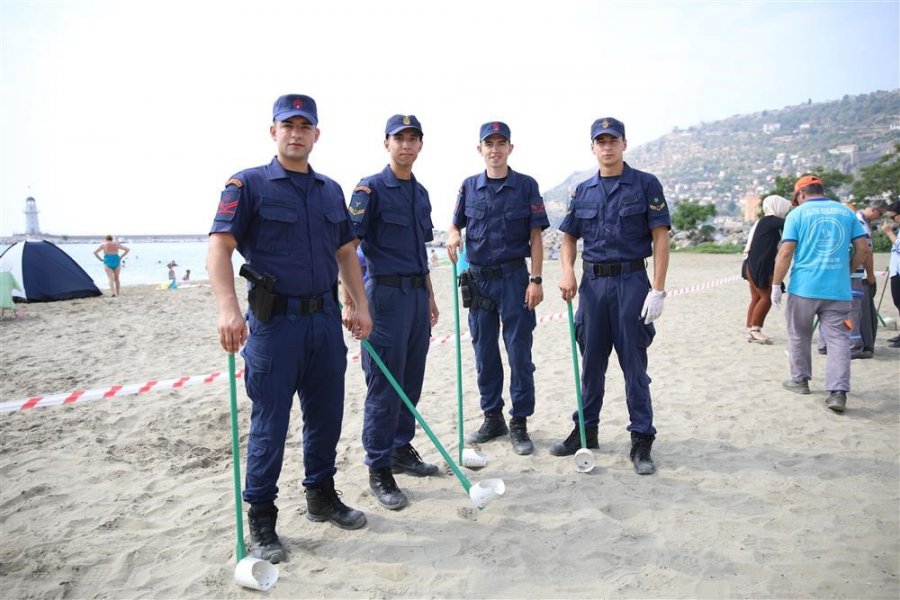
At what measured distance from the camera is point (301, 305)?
2.83 metres

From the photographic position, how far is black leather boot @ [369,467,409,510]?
336 cm

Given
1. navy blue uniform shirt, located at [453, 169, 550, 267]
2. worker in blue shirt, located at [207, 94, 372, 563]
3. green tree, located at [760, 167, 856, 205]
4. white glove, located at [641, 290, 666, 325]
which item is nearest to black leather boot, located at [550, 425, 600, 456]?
white glove, located at [641, 290, 666, 325]

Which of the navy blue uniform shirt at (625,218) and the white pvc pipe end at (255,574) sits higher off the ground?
the navy blue uniform shirt at (625,218)

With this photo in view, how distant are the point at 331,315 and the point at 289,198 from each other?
0.68m

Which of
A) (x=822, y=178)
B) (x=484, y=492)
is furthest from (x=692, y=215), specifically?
(x=484, y=492)

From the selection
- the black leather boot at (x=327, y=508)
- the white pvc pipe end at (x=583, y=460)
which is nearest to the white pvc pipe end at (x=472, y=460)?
the white pvc pipe end at (x=583, y=460)

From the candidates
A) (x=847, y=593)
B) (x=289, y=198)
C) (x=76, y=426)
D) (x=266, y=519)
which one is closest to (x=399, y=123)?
(x=289, y=198)

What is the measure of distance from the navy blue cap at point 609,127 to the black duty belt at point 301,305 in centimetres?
Answer: 238

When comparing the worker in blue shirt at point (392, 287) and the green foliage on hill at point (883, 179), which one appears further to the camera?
the green foliage on hill at point (883, 179)

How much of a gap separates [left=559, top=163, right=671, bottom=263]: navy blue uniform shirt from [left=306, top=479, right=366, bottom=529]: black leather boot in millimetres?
2388

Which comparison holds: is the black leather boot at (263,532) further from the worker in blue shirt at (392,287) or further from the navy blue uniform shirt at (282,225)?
the navy blue uniform shirt at (282,225)

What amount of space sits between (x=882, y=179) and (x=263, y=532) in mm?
49205

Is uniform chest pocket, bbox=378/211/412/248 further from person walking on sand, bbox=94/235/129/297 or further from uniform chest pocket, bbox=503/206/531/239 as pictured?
person walking on sand, bbox=94/235/129/297

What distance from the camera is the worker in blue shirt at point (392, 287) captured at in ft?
11.4
